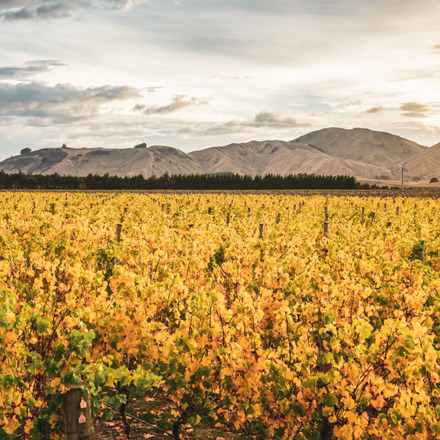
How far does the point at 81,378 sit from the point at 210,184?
92.6m

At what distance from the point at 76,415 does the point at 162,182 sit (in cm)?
9081

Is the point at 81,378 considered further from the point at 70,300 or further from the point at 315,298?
the point at 315,298

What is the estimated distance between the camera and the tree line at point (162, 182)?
8781 centimetres

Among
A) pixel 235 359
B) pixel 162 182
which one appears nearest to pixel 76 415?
pixel 235 359

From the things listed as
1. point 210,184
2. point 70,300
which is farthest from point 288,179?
point 70,300

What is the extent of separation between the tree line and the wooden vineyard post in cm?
8918

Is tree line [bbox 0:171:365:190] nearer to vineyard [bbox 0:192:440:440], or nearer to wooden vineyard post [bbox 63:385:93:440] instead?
vineyard [bbox 0:192:440:440]

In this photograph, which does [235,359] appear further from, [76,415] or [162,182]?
[162,182]

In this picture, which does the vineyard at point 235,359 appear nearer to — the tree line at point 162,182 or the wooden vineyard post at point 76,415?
the wooden vineyard post at point 76,415

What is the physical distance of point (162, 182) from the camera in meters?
92.8

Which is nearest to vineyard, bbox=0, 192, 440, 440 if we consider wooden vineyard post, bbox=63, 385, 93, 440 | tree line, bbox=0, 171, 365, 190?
wooden vineyard post, bbox=63, 385, 93, 440

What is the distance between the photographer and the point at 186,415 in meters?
5.15

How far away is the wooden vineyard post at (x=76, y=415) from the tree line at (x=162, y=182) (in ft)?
293

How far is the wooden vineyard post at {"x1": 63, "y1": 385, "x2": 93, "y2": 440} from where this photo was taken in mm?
3246
